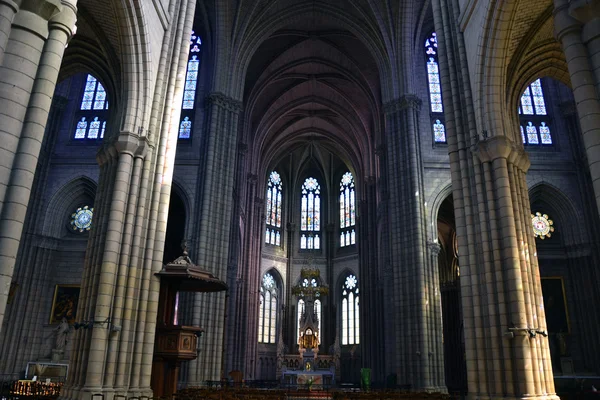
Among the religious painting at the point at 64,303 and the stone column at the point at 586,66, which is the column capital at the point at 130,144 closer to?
the stone column at the point at 586,66

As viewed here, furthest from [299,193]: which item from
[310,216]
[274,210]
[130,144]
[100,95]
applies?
[130,144]

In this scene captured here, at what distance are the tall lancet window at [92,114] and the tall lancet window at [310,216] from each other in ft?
82.8

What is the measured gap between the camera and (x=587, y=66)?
741 centimetres

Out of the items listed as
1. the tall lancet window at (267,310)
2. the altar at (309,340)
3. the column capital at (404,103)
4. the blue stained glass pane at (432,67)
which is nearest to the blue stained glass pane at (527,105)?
the blue stained glass pane at (432,67)

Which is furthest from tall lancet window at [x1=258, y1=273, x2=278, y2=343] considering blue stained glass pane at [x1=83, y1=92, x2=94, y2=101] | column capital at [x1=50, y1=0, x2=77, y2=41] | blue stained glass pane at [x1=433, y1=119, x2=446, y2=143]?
column capital at [x1=50, y1=0, x2=77, y2=41]

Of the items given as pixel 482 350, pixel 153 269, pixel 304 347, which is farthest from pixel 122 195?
pixel 304 347

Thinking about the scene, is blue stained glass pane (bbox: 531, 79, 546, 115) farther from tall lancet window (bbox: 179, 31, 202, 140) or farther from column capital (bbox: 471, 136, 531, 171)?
tall lancet window (bbox: 179, 31, 202, 140)

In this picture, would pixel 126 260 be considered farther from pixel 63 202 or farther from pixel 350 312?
pixel 350 312

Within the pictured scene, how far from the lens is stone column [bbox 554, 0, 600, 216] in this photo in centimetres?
715

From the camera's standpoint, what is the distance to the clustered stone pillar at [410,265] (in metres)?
21.4

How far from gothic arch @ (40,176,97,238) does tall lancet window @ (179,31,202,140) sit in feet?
17.5

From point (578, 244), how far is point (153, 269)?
19771 mm

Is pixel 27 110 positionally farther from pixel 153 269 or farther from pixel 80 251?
pixel 80 251

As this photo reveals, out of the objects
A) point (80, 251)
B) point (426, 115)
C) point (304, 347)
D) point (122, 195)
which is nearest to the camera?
point (122, 195)
